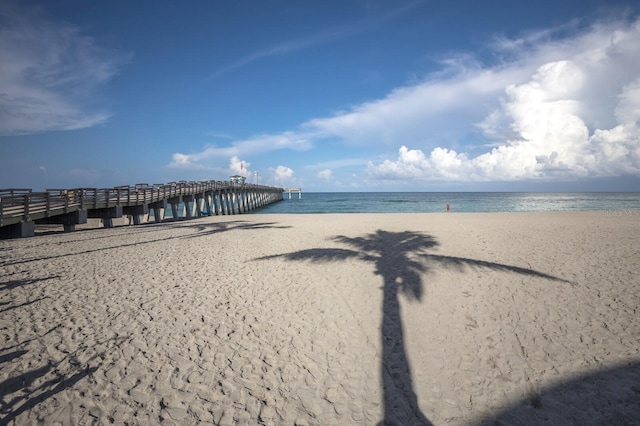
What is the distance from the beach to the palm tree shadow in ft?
0.14

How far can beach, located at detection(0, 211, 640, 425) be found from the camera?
171 inches

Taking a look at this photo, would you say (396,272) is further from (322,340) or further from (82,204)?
(82,204)

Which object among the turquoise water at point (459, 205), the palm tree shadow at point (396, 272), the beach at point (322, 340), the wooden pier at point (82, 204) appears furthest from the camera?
the turquoise water at point (459, 205)

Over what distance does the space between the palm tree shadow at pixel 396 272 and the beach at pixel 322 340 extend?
0.04 meters

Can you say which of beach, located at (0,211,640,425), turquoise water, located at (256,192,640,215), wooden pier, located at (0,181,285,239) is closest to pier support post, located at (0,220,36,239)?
wooden pier, located at (0,181,285,239)

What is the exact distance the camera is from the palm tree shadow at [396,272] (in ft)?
14.8

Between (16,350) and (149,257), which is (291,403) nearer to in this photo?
(16,350)

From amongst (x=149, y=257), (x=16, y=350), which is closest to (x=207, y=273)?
(x=149, y=257)

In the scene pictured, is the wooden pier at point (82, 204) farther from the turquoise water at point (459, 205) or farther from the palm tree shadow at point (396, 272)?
the turquoise water at point (459, 205)

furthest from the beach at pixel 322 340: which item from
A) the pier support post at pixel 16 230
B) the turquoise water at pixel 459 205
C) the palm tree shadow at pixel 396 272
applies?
the turquoise water at pixel 459 205

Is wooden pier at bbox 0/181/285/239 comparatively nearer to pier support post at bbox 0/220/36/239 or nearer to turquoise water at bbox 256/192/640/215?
pier support post at bbox 0/220/36/239

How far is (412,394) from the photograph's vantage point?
15.2 feet

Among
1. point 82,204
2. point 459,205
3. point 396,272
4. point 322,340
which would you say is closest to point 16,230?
point 82,204

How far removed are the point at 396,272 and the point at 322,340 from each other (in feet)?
15.2
